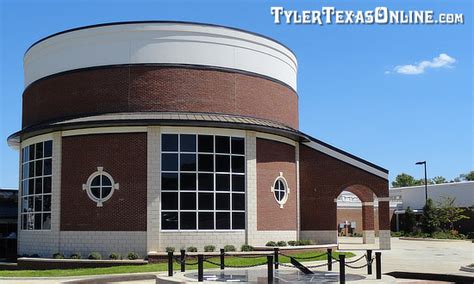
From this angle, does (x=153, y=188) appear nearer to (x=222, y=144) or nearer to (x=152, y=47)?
(x=222, y=144)

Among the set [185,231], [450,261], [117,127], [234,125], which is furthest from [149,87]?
[450,261]

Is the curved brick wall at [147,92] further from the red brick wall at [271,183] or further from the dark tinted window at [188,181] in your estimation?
the dark tinted window at [188,181]

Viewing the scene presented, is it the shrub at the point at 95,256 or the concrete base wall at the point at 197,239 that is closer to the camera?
the shrub at the point at 95,256

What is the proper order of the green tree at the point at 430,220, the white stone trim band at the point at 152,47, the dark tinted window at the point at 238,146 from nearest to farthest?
the dark tinted window at the point at 238,146
the white stone trim band at the point at 152,47
the green tree at the point at 430,220

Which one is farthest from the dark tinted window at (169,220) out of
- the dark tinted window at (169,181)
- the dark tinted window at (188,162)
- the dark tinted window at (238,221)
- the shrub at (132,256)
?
the dark tinted window at (238,221)

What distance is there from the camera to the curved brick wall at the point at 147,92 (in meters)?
31.4

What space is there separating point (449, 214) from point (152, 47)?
37067 millimetres

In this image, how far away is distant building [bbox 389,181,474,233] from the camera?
201ft

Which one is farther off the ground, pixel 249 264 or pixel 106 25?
pixel 106 25

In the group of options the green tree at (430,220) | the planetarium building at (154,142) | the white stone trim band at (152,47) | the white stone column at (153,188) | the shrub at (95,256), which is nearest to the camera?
the shrub at (95,256)

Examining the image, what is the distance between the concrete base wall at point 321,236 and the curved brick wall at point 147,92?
7.55 meters

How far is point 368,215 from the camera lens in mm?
42344

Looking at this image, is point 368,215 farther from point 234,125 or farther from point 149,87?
point 149,87

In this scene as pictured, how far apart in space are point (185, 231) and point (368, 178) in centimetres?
1261
